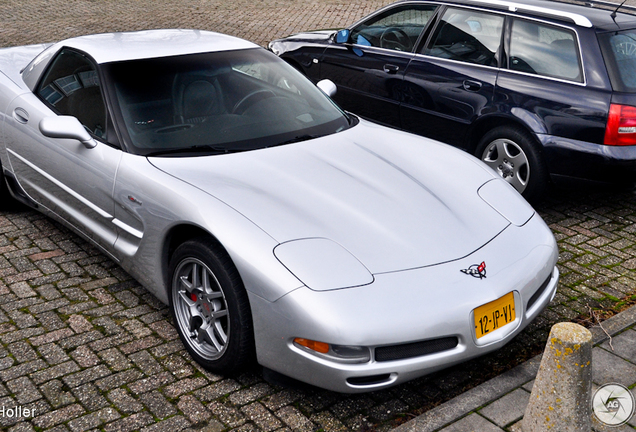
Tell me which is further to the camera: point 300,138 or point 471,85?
point 471,85

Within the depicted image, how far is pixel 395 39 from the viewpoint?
6.89m

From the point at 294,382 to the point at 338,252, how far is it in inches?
27.1

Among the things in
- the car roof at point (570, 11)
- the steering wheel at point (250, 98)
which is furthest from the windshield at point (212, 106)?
the car roof at point (570, 11)

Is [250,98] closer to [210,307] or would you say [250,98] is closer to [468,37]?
[210,307]

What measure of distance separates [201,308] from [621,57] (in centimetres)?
404

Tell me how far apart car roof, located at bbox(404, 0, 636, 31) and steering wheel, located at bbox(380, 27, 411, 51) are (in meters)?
0.53

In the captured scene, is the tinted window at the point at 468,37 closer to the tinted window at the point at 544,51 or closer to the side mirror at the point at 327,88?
the tinted window at the point at 544,51

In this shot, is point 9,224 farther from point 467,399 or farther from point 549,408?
point 549,408

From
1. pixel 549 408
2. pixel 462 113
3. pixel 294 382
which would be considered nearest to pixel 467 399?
pixel 549 408

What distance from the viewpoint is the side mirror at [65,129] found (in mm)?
4141

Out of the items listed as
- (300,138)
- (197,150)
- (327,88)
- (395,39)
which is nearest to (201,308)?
(197,150)

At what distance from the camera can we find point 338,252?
3.29 m

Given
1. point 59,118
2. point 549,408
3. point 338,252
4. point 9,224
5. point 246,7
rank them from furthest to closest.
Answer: point 246,7 → point 9,224 → point 59,118 → point 338,252 → point 549,408

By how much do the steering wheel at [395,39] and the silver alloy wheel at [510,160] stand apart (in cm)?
141
